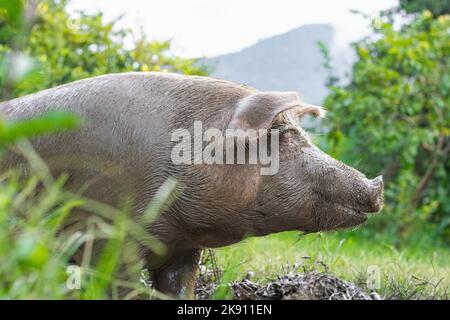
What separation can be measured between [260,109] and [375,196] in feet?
2.48

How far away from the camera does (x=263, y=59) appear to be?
571 inches

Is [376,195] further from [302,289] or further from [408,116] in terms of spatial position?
[408,116]

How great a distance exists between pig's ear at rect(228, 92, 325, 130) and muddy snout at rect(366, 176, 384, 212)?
57cm

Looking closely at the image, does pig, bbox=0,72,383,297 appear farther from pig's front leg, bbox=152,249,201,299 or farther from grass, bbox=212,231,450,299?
grass, bbox=212,231,450,299

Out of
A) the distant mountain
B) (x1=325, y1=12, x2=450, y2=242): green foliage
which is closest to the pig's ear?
(x1=325, y1=12, x2=450, y2=242): green foliage

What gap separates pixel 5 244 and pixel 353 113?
7.79 m

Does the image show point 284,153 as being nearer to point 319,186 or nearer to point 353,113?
point 319,186

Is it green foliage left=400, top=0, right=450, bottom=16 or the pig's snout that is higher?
green foliage left=400, top=0, right=450, bottom=16

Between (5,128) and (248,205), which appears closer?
(5,128)

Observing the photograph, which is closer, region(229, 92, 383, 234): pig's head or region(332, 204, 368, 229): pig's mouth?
region(229, 92, 383, 234): pig's head

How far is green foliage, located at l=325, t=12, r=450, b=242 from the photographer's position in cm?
894

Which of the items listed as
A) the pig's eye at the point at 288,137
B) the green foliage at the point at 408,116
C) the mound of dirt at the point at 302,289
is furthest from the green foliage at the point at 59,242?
the green foliage at the point at 408,116
